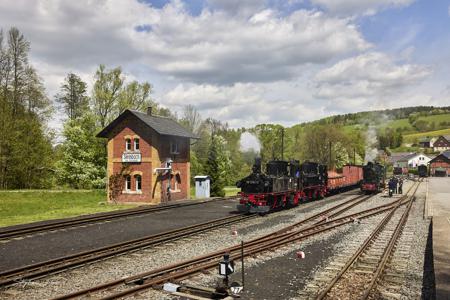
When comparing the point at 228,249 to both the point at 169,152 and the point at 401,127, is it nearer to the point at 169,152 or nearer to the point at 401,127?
the point at 169,152

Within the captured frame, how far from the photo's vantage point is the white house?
380 ft

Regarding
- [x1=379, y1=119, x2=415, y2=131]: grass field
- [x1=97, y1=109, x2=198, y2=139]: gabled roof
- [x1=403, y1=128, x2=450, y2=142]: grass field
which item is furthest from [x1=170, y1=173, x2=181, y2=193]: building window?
[x1=379, y1=119, x2=415, y2=131]: grass field

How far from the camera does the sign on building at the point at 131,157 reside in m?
31.0

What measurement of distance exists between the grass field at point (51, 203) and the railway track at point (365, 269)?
1842cm

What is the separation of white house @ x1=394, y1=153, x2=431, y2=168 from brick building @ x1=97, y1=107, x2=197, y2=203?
99791 millimetres

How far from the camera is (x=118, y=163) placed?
32000 mm

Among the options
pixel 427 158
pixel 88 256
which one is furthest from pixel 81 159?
pixel 427 158

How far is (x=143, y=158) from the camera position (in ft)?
101

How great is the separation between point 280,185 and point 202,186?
43.2 feet

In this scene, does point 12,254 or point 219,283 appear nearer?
point 219,283

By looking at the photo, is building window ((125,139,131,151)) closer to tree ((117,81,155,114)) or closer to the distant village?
tree ((117,81,155,114))

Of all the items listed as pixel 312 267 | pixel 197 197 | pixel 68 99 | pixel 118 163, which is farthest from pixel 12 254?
pixel 68 99

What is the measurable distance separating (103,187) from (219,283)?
33.9 meters

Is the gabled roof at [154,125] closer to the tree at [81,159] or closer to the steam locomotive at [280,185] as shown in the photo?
the tree at [81,159]
